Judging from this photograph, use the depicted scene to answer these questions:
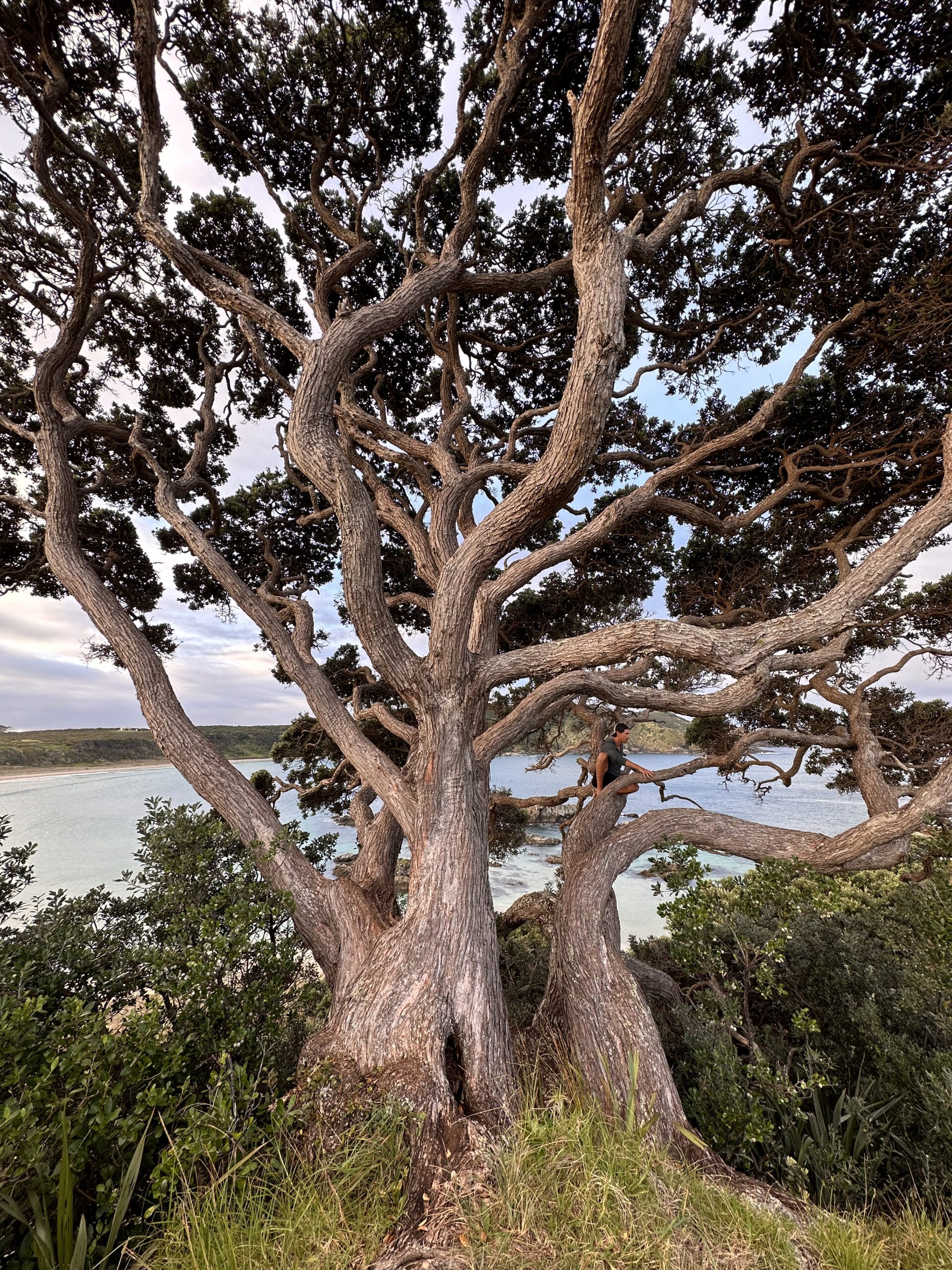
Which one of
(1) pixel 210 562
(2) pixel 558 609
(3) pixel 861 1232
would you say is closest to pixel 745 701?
(3) pixel 861 1232

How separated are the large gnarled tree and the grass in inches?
16.9

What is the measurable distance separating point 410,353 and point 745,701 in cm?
597

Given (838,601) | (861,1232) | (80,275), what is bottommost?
(861,1232)

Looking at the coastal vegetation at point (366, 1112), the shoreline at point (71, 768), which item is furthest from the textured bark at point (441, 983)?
the shoreline at point (71, 768)

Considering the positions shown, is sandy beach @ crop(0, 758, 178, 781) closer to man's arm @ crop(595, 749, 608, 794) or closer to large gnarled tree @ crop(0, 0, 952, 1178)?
large gnarled tree @ crop(0, 0, 952, 1178)

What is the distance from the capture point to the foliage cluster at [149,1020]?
1.56 metres

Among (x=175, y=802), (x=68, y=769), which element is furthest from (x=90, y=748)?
(x=175, y=802)

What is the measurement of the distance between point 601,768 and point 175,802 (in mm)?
3822

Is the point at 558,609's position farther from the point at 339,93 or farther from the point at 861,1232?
the point at 339,93

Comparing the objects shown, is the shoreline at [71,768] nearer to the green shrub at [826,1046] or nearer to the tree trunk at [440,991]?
the tree trunk at [440,991]

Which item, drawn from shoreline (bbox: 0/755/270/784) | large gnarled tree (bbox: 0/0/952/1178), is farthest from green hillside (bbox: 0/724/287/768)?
large gnarled tree (bbox: 0/0/952/1178)

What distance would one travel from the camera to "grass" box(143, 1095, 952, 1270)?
1453 mm

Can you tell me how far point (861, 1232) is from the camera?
1.88m

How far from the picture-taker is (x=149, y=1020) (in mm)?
1913
